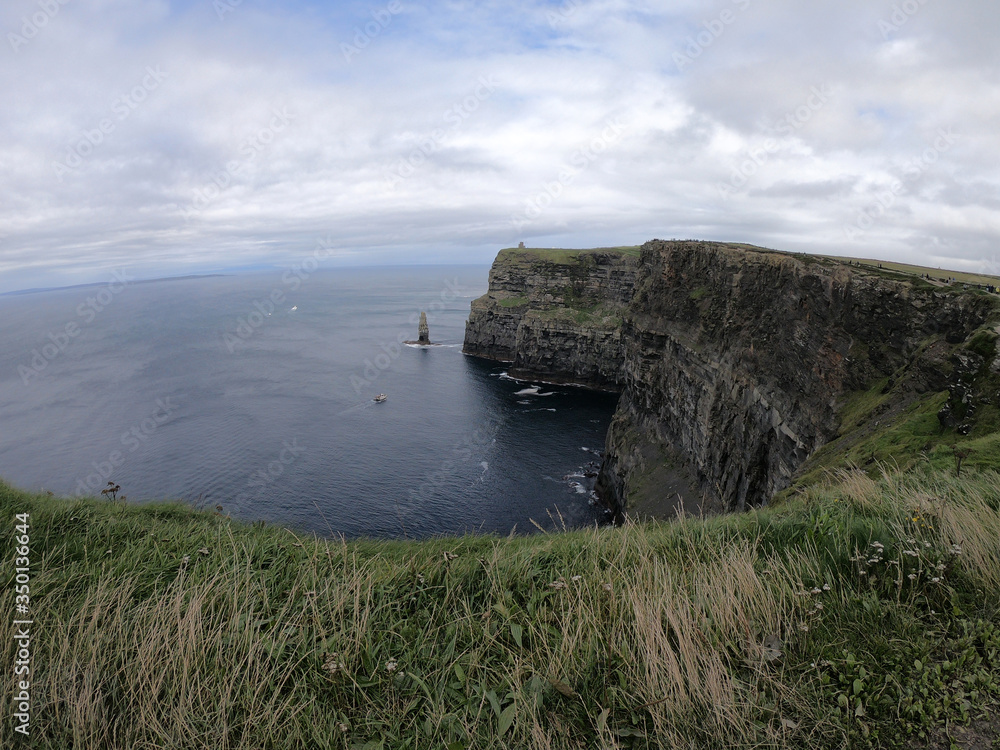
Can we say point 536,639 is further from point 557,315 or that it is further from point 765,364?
point 557,315

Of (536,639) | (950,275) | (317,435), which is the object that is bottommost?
(317,435)

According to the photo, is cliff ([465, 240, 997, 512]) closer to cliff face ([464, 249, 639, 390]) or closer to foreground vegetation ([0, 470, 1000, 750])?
foreground vegetation ([0, 470, 1000, 750])

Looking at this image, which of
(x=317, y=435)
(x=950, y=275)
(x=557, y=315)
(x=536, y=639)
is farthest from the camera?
(x=557, y=315)

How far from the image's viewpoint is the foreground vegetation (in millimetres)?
4473

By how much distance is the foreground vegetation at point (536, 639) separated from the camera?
4.47m

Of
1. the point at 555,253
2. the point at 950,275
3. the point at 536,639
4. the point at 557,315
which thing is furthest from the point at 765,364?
the point at 555,253

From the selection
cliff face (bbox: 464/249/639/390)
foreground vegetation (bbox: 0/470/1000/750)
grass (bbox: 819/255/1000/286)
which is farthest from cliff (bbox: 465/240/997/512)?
cliff face (bbox: 464/249/639/390)

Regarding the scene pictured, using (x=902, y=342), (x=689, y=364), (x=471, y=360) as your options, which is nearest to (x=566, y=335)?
(x=471, y=360)

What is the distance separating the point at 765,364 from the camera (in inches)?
1417

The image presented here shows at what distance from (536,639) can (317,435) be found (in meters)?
62.2

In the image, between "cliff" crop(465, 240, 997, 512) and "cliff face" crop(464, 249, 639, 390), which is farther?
"cliff face" crop(464, 249, 639, 390)

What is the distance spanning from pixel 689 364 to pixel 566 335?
5426cm

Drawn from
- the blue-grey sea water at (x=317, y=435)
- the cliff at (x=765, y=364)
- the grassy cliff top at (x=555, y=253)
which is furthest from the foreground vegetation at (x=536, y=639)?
the grassy cliff top at (x=555, y=253)

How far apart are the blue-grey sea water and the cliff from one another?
10035 mm
